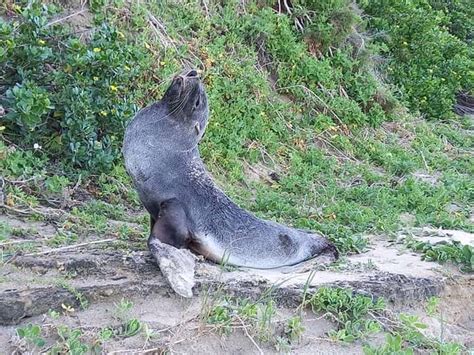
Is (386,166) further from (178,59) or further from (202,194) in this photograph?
(202,194)

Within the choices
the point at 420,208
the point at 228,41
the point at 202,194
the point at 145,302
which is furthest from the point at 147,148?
the point at 228,41

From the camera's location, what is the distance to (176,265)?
3549 millimetres

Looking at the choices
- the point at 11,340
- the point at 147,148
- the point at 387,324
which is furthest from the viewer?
the point at 147,148

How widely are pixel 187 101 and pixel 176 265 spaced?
1267 mm

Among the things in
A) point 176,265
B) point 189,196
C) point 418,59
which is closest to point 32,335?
point 176,265

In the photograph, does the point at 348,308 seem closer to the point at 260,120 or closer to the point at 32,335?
the point at 32,335

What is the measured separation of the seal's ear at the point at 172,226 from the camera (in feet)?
12.8

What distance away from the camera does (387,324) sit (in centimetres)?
358

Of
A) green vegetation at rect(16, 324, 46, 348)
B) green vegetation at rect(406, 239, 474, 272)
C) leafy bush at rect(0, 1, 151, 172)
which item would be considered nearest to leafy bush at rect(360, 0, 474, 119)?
leafy bush at rect(0, 1, 151, 172)

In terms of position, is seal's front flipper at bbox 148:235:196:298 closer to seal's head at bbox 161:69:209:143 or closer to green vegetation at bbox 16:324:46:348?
green vegetation at bbox 16:324:46:348

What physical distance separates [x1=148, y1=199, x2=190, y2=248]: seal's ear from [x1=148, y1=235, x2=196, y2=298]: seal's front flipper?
85 millimetres

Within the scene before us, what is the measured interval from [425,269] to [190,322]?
176cm

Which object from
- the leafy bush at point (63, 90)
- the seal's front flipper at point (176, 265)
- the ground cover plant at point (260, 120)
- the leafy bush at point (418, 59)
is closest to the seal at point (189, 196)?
the seal's front flipper at point (176, 265)

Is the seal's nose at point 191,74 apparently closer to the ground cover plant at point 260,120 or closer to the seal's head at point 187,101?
the seal's head at point 187,101
